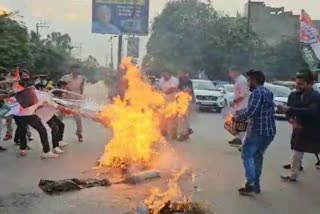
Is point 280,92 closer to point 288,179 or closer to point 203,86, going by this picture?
point 203,86

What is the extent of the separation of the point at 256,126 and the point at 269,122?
0.62 ft

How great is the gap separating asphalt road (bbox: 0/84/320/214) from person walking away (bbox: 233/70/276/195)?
29cm

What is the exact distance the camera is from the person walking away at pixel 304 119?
863 centimetres

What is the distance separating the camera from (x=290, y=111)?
333 inches

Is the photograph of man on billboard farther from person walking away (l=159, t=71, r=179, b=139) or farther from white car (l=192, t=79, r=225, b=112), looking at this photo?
person walking away (l=159, t=71, r=179, b=139)

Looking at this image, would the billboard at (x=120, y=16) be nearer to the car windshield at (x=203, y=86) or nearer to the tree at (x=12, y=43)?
the tree at (x=12, y=43)

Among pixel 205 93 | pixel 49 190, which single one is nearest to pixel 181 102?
pixel 49 190

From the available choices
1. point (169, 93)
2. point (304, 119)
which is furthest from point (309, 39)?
point (304, 119)

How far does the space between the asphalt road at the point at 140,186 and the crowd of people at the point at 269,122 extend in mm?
353

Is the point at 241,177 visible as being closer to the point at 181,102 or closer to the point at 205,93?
the point at 181,102

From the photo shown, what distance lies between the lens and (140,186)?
26.7ft

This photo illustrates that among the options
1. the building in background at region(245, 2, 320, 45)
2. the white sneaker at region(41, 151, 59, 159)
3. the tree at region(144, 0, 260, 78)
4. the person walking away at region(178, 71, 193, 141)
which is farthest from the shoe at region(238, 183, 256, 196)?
the building in background at region(245, 2, 320, 45)

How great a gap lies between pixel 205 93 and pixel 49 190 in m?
21.5

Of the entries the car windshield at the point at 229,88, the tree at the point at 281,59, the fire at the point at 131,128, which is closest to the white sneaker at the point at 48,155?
the fire at the point at 131,128
